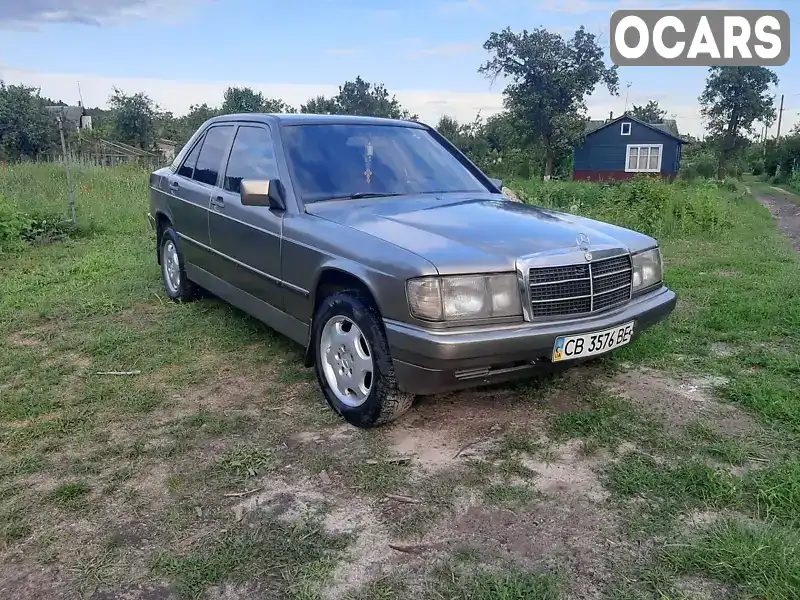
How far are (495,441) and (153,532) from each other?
1643mm

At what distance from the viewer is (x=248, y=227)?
4262mm

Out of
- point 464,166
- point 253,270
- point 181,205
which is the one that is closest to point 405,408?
point 253,270

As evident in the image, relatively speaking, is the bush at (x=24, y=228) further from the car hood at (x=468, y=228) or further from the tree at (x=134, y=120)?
the tree at (x=134, y=120)

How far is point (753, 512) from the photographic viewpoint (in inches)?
102

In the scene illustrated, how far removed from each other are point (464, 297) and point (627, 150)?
41485 mm

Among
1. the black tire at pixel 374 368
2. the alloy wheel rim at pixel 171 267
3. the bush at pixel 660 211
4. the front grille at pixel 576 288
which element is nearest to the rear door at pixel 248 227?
the black tire at pixel 374 368

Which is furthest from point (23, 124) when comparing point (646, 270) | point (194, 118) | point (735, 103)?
point (735, 103)

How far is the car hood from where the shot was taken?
→ 3041 mm

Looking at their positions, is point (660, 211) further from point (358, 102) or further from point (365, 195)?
point (358, 102)

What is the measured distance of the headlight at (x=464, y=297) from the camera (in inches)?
115

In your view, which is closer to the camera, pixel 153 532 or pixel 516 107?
pixel 153 532

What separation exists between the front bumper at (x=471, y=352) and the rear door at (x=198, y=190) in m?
2.55

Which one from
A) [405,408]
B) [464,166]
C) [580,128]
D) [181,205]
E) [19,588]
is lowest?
[19,588]

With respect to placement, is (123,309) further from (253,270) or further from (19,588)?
(19,588)
